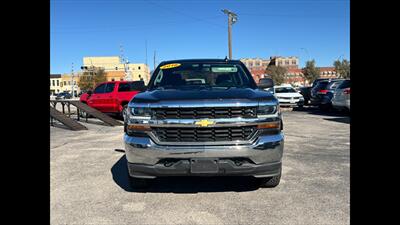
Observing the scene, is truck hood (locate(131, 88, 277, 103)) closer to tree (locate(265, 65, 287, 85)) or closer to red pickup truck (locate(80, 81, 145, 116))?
red pickup truck (locate(80, 81, 145, 116))

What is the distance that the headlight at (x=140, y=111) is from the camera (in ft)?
13.4

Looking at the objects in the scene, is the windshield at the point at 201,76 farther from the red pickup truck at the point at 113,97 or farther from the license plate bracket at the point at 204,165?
the red pickup truck at the point at 113,97

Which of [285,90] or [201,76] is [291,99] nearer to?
[285,90]

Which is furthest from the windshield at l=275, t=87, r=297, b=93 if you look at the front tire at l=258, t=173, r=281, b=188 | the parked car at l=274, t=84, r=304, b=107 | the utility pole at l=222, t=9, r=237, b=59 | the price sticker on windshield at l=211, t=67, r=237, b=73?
the front tire at l=258, t=173, r=281, b=188

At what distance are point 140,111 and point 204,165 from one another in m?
0.98

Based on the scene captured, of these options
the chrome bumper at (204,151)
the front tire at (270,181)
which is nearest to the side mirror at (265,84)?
the chrome bumper at (204,151)

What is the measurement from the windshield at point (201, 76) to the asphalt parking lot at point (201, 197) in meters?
1.45

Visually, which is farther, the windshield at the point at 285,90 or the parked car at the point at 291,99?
the windshield at the point at 285,90

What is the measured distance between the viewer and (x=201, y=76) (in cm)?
557

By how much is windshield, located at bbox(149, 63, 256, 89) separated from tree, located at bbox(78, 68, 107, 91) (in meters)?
81.9

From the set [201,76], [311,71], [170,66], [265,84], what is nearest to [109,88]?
[170,66]
